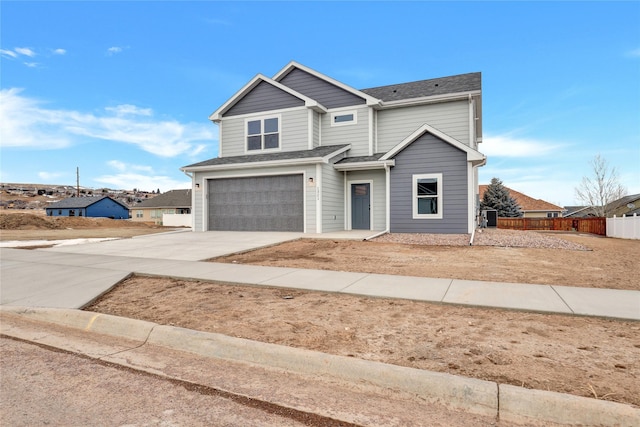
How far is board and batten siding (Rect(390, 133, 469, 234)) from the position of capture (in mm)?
13852

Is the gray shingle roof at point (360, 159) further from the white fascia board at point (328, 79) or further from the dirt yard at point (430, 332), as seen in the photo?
the dirt yard at point (430, 332)

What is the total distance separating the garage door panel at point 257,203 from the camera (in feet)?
51.7

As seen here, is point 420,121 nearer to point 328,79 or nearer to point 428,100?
point 428,100

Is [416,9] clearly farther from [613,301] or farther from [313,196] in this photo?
[613,301]

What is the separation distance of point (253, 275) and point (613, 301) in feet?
19.8

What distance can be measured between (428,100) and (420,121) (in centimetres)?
104

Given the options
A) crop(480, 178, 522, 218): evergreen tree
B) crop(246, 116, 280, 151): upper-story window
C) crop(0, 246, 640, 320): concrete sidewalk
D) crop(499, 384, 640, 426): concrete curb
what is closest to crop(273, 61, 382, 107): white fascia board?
crop(246, 116, 280, 151): upper-story window

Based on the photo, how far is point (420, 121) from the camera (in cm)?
1697

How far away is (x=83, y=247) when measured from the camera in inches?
483

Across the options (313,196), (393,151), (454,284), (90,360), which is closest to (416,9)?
(393,151)

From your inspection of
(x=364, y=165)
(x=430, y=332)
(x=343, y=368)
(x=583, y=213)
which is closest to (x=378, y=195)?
(x=364, y=165)

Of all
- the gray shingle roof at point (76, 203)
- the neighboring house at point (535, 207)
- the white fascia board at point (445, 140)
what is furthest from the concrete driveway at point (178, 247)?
the gray shingle roof at point (76, 203)

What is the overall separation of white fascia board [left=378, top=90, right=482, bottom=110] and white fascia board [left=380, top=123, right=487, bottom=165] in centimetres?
278

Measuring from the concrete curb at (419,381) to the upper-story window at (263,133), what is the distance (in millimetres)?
14638
